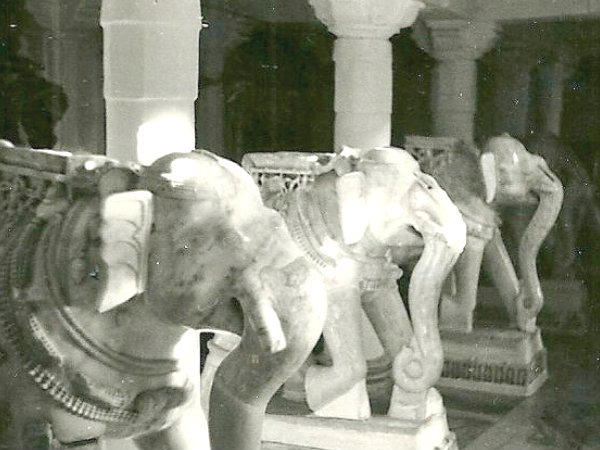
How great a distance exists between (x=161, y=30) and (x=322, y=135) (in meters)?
2.31

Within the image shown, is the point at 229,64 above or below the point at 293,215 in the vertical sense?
above

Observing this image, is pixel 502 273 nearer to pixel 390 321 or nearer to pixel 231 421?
pixel 390 321

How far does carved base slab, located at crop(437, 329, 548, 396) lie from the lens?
11.2 feet

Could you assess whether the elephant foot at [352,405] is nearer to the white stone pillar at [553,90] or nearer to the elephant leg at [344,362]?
the elephant leg at [344,362]

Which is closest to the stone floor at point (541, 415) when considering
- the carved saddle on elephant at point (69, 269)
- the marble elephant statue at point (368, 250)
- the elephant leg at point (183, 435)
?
the marble elephant statue at point (368, 250)

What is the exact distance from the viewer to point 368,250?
104 inches

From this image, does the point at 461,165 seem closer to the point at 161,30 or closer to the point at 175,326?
the point at 161,30

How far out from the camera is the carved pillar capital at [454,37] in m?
4.39

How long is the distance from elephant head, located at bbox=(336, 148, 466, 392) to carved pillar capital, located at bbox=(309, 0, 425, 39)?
931 mm

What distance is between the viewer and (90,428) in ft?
5.84

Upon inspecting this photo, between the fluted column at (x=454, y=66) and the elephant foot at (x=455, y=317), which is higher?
the fluted column at (x=454, y=66)

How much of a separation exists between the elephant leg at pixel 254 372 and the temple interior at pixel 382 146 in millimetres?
12

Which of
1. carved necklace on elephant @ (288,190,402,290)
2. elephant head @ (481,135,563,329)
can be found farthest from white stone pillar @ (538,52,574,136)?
carved necklace on elephant @ (288,190,402,290)

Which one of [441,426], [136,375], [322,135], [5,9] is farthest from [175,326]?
[322,135]
